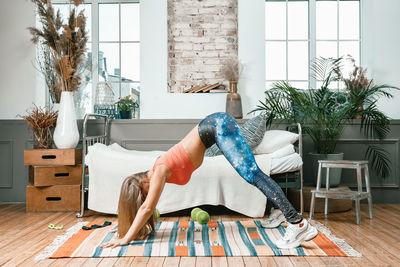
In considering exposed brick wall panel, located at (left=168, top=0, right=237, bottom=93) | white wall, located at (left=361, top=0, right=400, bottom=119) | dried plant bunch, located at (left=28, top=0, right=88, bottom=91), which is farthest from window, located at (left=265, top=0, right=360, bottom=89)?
dried plant bunch, located at (left=28, top=0, right=88, bottom=91)

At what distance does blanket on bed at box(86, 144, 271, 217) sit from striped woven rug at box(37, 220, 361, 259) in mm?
293

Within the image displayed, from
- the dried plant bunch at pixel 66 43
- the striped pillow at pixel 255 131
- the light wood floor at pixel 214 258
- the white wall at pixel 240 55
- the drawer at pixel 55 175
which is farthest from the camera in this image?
the white wall at pixel 240 55

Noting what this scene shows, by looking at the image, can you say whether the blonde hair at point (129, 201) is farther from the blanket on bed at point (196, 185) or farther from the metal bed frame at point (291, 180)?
the metal bed frame at point (291, 180)

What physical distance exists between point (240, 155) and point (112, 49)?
125 inches

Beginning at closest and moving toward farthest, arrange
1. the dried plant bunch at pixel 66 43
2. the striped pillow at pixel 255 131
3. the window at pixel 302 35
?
the striped pillow at pixel 255 131 < the dried plant bunch at pixel 66 43 < the window at pixel 302 35

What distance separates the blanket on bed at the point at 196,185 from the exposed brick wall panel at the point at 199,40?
1596 mm

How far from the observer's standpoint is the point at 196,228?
278 cm

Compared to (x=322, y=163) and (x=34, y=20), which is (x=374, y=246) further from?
(x=34, y=20)

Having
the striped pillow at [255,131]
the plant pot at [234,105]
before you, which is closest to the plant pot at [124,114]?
the plant pot at [234,105]

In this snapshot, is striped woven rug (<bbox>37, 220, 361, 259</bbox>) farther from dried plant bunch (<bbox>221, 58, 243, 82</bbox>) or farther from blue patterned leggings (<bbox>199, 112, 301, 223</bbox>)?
dried plant bunch (<bbox>221, 58, 243, 82</bbox>)

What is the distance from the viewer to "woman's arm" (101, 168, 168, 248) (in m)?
2.12

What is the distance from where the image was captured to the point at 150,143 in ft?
13.3

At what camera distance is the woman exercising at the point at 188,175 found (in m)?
2.16

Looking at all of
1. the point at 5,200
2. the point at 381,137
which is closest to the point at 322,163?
the point at 381,137
